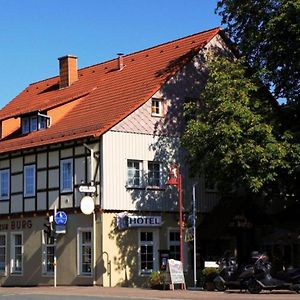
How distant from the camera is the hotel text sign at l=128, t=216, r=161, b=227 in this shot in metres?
32.2

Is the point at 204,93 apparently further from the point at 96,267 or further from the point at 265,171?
the point at 96,267

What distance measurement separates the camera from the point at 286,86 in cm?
3194

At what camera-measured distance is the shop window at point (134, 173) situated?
3300cm

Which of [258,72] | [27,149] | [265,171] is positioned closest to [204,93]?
[258,72]

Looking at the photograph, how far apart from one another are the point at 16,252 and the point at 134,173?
26.1ft

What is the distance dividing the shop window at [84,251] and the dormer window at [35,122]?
254 inches

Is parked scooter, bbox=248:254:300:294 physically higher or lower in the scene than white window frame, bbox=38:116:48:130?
lower

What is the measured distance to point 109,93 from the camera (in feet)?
119

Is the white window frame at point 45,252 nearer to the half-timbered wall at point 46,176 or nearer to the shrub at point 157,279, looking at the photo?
the half-timbered wall at point 46,176

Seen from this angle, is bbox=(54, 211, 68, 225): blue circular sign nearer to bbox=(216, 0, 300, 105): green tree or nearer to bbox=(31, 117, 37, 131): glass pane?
bbox=(31, 117, 37, 131): glass pane

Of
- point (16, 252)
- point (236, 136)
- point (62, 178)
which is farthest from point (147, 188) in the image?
point (16, 252)

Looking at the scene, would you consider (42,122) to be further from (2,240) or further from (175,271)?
(175,271)

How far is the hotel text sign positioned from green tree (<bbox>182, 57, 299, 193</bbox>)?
11.4 ft

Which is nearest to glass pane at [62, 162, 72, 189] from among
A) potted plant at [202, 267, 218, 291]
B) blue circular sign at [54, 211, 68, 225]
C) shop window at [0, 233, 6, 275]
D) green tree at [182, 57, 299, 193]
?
blue circular sign at [54, 211, 68, 225]
